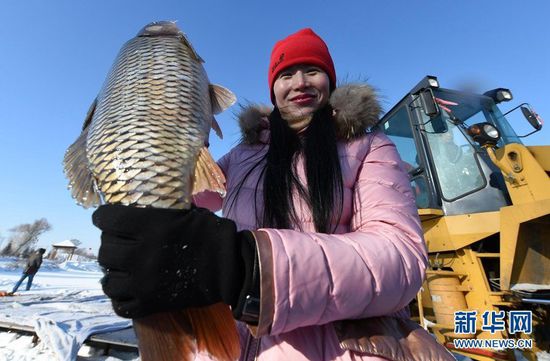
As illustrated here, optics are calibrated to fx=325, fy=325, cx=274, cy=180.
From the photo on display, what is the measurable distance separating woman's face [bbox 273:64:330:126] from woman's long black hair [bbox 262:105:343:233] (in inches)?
3.5

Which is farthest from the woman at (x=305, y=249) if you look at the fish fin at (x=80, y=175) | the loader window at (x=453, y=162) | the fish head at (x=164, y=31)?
the loader window at (x=453, y=162)

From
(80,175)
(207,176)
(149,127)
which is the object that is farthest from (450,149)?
(80,175)

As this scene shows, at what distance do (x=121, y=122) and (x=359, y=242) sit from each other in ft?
3.16

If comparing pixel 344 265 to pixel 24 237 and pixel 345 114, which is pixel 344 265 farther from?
pixel 24 237

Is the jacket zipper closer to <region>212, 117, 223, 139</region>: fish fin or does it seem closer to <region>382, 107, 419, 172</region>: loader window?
<region>212, 117, 223, 139</region>: fish fin

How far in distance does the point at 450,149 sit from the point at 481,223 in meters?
1.22

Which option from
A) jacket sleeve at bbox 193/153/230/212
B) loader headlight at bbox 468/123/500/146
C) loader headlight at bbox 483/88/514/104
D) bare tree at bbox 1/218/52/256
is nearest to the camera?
jacket sleeve at bbox 193/153/230/212

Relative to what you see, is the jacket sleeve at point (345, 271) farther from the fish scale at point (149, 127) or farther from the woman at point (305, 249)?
the fish scale at point (149, 127)

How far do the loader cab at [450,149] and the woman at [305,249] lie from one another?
323cm

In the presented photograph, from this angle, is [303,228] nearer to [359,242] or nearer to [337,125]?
[359,242]

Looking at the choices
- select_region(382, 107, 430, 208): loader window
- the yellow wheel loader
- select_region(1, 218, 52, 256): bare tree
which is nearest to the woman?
the yellow wheel loader

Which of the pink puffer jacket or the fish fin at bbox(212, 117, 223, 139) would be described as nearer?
the pink puffer jacket

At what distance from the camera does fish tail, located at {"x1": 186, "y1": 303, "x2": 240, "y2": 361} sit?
0.99 m

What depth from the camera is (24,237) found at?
4456 centimetres
